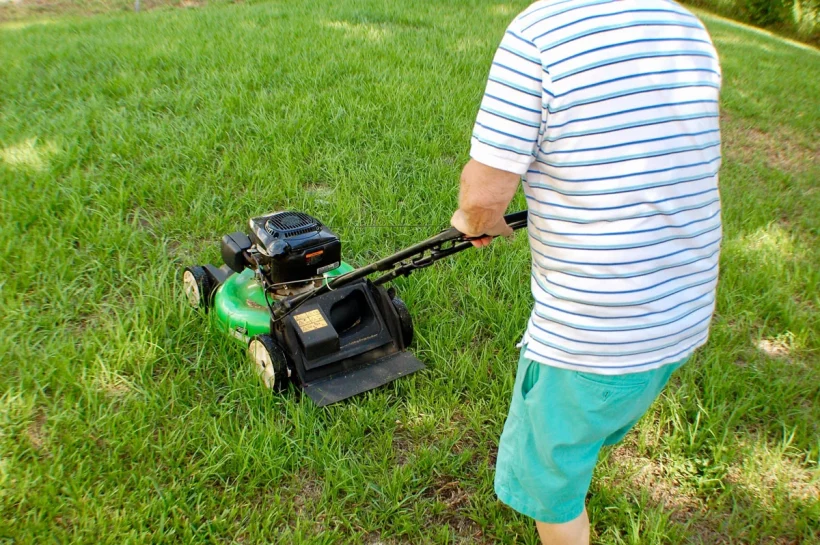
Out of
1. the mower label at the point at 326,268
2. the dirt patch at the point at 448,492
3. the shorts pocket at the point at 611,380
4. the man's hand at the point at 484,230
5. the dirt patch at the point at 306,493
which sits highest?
the man's hand at the point at 484,230

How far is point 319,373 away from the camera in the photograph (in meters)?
2.28

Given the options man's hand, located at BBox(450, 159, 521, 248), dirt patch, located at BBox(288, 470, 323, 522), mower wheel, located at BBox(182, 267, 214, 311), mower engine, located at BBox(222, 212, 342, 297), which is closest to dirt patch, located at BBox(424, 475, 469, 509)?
dirt patch, located at BBox(288, 470, 323, 522)

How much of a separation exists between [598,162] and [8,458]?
1.74 m

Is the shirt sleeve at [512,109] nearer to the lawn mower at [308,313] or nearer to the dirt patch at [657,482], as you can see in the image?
the lawn mower at [308,313]

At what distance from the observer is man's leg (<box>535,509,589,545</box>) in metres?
1.53

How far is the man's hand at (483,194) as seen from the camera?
1216 mm

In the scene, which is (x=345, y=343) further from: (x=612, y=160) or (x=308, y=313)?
(x=612, y=160)

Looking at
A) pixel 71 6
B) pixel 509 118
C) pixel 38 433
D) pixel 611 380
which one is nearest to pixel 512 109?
pixel 509 118

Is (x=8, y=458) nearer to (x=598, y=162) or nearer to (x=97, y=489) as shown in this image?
(x=97, y=489)

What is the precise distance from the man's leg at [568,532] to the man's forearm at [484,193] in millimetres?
701

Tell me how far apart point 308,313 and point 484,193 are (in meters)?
1.18

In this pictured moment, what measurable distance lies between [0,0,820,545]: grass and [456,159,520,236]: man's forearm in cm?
98

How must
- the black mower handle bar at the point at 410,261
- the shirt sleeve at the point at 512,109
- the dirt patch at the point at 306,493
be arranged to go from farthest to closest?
the dirt patch at the point at 306,493 → the black mower handle bar at the point at 410,261 → the shirt sleeve at the point at 512,109

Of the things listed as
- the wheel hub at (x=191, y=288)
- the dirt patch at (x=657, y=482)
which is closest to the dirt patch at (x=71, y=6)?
the wheel hub at (x=191, y=288)
